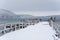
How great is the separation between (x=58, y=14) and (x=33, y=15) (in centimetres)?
97

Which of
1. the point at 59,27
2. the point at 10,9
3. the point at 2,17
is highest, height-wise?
the point at 10,9

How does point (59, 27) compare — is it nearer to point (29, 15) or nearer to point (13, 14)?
point (29, 15)

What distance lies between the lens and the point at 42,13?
420 cm

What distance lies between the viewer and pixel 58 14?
14.4 ft

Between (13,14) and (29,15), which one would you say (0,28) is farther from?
(29,15)

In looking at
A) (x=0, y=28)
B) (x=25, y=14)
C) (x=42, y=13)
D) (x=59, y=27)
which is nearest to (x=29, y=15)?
(x=25, y=14)

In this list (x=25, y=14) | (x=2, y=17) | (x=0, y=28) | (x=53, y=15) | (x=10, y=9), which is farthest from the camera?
(x=53, y=15)

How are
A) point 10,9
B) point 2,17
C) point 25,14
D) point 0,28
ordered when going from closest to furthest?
1. point 0,28
2. point 2,17
3. point 10,9
4. point 25,14

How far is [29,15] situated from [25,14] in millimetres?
159

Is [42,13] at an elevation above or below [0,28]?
above

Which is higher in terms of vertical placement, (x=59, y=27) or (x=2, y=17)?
(x=2, y=17)

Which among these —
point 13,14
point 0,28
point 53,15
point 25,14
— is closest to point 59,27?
point 53,15

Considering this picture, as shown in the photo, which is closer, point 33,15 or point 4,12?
point 4,12

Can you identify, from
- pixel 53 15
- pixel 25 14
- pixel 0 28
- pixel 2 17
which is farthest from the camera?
pixel 53 15
